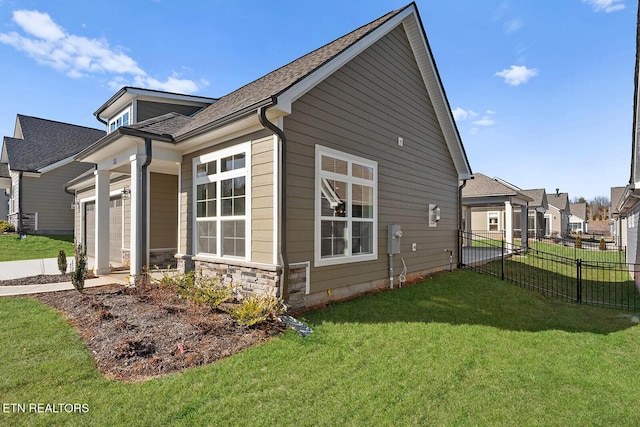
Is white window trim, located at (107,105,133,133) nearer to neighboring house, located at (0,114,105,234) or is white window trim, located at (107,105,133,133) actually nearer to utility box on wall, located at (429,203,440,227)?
neighboring house, located at (0,114,105,234)

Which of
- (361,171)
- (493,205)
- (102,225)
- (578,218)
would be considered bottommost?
(578,218)

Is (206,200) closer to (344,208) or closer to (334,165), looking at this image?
(334,165)

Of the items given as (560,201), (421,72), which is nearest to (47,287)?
(421,72)

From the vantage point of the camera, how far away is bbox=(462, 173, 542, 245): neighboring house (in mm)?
16094

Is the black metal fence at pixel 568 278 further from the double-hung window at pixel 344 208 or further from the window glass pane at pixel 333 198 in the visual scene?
the window glass pane at pixel 333 198

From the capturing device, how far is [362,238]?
6.89 metres

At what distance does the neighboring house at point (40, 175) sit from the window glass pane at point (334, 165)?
17.5m

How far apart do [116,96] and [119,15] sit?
283cm

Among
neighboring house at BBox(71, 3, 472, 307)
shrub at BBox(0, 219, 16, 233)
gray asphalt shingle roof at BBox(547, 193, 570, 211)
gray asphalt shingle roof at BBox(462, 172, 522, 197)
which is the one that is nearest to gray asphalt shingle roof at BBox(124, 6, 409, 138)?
neighboring house at BBox(71, 3, 472, 307)

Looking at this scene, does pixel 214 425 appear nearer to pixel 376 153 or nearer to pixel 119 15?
pixel 376 153

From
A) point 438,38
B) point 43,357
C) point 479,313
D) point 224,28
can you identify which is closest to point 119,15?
point 224,28

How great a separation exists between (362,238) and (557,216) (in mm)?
38142

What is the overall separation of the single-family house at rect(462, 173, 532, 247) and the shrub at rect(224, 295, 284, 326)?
10116 millimetres

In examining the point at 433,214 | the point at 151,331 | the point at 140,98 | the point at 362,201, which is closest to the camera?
the point at 151,331
